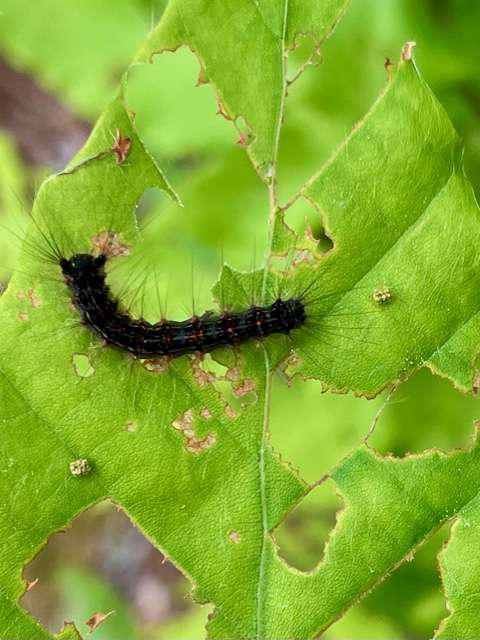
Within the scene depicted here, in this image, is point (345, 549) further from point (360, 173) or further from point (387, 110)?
point (387, 110)

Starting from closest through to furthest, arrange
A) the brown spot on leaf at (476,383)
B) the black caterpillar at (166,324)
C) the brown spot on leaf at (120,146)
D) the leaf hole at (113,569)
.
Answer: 1. the brown spot on leaf at (120,146)
2. the brown spot on leaf at (476,383)
3. the black caterpillar at (166,324)
4. the leaf hole at (113,569)

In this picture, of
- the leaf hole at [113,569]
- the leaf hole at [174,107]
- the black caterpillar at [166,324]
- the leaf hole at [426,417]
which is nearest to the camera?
the black caterpillar at [166,324]

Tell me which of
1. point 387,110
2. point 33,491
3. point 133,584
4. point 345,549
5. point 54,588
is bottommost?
point 133,584

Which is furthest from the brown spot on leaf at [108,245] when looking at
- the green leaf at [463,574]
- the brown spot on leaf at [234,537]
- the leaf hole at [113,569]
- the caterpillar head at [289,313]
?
the leaf hole at [113,569]

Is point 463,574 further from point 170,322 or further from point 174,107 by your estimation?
point 174,107

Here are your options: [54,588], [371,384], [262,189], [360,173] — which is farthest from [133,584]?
[360,173]

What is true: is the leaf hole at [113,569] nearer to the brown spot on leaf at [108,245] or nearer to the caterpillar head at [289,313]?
the brown spot on leaf at [108,245]

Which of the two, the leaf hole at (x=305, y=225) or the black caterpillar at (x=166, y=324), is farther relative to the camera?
the black caterpillar at (x=166, y=324)
